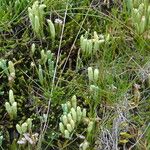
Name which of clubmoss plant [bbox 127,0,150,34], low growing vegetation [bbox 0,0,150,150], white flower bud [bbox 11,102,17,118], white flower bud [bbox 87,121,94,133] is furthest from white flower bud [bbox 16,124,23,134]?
clubmoss plant [bbox 127,0,150,34]

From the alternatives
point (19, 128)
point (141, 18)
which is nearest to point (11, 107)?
point (19, 128)

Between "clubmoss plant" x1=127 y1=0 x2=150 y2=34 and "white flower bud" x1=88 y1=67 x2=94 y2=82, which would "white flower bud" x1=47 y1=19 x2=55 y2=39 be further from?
"clubmoss plant" x1=127 y1=0 x2=150 y2=34

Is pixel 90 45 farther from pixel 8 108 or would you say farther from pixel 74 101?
pixel 8 108

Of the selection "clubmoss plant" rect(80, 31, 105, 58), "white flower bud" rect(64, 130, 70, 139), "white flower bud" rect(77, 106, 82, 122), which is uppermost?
"clubmoss plant" rect(80, 31, 105, 58)

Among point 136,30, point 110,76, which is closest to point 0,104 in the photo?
point 110,76

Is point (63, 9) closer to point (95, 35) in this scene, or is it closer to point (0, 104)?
point (95, 35)

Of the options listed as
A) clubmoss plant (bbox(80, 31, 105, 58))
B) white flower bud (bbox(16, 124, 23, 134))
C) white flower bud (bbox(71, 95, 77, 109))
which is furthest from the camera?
clubmoss plant (bbox(80, 31, 105, 58))

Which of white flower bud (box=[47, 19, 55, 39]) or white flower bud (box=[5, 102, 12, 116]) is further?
white flower bud (box=[47, 19, 55, 39])

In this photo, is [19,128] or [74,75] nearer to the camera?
[19,128]
